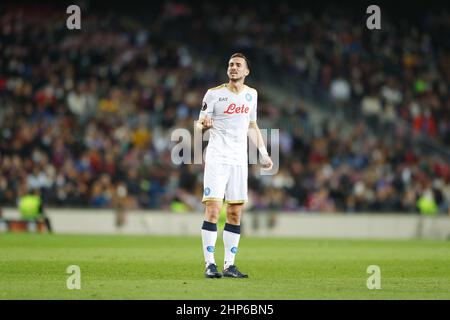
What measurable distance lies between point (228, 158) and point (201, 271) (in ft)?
6.16

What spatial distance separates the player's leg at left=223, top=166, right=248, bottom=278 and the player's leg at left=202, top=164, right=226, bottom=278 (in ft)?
0.52

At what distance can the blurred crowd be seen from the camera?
2998 cm

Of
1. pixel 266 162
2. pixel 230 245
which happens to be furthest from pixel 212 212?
pixel 266 162

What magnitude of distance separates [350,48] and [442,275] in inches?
944

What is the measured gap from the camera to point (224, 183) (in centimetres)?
1262

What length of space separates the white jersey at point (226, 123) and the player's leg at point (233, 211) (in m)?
0.19

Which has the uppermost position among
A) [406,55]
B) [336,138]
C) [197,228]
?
[406,55]

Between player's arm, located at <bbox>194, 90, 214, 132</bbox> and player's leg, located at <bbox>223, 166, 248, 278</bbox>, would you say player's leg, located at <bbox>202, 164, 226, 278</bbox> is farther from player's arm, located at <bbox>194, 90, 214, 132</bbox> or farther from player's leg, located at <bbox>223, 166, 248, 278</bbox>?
player's arm, located at <bbox>194, 90, 214, 132</bbox>

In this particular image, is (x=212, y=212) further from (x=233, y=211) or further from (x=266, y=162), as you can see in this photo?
(x=266, y=162)

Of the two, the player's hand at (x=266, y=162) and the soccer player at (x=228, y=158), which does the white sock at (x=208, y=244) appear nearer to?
the soccer player at (x=228, y=158)

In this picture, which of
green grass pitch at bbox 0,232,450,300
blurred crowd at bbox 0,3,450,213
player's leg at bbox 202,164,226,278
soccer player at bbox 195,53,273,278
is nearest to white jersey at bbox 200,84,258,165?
soccer player at bbox 195,53,273,278

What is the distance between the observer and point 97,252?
59.4 feet
